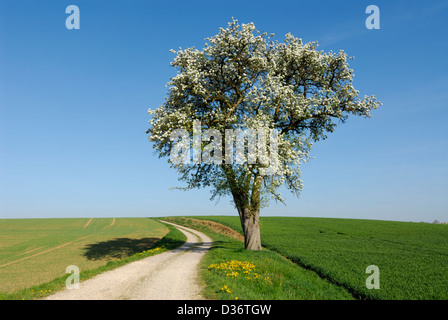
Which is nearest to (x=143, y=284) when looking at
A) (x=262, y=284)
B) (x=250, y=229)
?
(x=262, y=284)

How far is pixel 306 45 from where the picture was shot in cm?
2891

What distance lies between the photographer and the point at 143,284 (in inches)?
624

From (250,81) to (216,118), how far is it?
538cm

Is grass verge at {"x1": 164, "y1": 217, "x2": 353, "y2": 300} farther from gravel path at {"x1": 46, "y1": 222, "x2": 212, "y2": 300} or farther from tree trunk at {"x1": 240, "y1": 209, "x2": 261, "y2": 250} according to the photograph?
tree trunk at {"x1": 240, "y1": 209, "x2": 261, "y2": 250}

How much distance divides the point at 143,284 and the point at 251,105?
18.3 m

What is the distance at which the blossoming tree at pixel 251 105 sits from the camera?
26.2 meters

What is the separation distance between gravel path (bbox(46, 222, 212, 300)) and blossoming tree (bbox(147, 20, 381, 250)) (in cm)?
901

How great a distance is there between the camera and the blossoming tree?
86.1 ft

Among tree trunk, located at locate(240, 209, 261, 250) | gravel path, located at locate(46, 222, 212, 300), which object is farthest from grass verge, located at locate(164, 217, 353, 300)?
tree trunk, located at locate(240, 209, 261, 250)

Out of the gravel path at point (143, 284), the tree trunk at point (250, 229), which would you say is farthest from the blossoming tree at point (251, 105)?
the gravel path at point (143, 284)

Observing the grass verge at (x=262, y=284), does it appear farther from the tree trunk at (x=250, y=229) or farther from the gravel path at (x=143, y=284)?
the tree trunk at (x=250, y=229)

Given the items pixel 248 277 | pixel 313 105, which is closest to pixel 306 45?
pixel 313 105

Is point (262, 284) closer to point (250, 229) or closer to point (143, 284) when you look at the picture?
point (143, 284)
